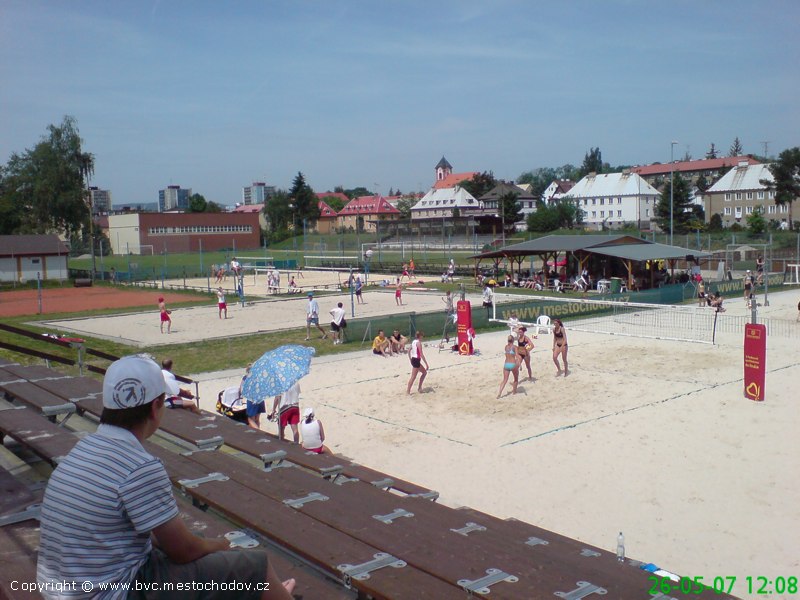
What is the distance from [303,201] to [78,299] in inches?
2946

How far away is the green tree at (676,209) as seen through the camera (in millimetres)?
83150

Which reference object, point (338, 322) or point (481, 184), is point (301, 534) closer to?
point (338, 322)

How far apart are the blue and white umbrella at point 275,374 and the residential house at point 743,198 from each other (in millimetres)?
87253

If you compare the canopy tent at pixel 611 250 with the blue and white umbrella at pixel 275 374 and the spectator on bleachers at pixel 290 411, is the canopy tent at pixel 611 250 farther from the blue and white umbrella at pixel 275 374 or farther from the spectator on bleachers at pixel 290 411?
the blue and white umbrella at pixel 275 374

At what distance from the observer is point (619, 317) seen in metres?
28.2

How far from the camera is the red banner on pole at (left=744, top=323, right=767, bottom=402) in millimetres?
14516

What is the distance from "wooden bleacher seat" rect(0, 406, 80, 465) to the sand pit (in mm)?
5435

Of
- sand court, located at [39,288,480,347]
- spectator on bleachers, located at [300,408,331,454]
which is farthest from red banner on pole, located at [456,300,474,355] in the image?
spectator on bleachers, located at [300,408,331,454]

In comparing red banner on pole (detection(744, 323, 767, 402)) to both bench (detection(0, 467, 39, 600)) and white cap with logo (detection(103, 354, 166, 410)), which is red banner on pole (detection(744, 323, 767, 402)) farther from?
white cap with logo (detection(103, 354, 166, 410))

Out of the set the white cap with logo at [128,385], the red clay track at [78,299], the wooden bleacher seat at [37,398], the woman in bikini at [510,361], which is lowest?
the red clay track at [78,299]

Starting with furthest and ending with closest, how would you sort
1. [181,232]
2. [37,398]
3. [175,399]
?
[181,232], [175,399], [37,398]

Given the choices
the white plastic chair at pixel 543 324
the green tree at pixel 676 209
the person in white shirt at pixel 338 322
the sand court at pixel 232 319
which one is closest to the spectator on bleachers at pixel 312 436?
the person in white shirt at pixel 338 322

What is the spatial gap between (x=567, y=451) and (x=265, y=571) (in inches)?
368

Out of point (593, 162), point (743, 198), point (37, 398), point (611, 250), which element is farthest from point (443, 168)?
point (37, 398)
